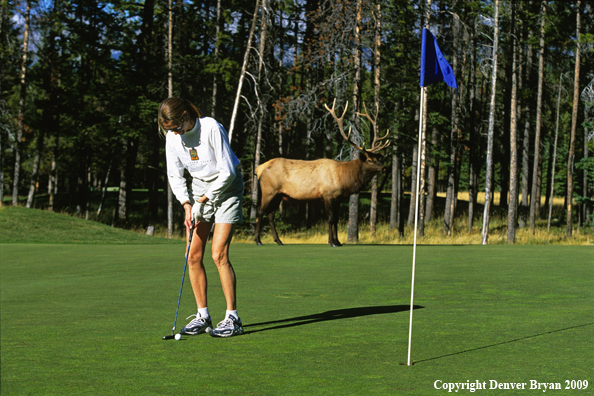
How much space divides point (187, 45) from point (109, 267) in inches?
1003

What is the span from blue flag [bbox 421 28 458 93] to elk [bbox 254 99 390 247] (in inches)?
476

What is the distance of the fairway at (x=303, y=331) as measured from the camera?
4531mm

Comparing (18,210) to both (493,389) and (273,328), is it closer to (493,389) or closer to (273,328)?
(273,328)

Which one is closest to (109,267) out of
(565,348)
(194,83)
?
(565,348)

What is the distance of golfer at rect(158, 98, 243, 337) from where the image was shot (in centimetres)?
632

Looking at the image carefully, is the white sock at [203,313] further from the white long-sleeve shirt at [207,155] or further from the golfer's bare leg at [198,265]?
the white long-sleeve shirt at [207,155]

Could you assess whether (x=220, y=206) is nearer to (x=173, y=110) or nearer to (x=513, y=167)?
(x=173, y=110)

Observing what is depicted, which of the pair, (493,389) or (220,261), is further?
(220,261)

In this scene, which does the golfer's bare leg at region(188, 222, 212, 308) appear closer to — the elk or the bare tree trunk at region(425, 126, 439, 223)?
the elk

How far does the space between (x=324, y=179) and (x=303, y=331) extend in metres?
13.0

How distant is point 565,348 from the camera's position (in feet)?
18.2

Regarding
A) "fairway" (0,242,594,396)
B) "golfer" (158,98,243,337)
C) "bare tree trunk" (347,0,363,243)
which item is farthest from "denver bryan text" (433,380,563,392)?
"bare tree trunk" (347,0,363,243)

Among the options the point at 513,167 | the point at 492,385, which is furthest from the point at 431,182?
the point at 492,385

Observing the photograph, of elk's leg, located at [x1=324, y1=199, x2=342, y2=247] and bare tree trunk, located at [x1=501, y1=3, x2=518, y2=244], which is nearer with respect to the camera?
elk's leg, located at [x1=324, y1=199, x2=342, y2=247]
